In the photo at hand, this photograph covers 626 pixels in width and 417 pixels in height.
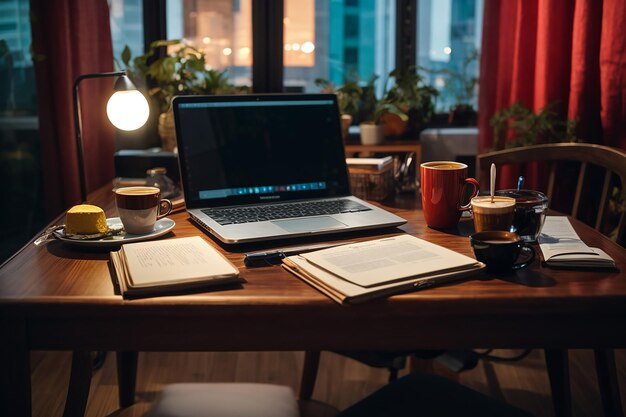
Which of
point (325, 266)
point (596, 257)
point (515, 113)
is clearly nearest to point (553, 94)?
point (515, 113)

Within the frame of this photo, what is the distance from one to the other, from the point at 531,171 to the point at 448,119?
2.09 feet

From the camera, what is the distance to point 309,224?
1364 millimetres

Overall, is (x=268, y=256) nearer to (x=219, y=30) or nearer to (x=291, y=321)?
(x=291, y=321)

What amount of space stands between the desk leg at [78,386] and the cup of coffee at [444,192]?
2.29 ft

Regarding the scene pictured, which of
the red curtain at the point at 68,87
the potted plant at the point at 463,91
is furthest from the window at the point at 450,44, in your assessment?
the red curtain at the point at 68,87

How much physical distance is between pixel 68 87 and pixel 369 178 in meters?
1.40

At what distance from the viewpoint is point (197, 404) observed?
1.35 meters

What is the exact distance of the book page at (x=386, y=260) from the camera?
1037mm

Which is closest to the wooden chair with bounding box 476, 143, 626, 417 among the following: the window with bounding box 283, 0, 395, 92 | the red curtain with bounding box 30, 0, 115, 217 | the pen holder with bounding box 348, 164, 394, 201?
the pen holder with bounding box 348, 164, 394, 201

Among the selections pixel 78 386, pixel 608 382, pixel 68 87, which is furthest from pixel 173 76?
pixel 608 382

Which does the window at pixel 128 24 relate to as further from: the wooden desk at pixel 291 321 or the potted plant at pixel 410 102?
the wooden desk at pixel 291 321

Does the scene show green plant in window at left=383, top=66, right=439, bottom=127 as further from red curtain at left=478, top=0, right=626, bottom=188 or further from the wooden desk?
the wooden desk

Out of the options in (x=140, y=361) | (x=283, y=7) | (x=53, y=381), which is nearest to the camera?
(x=53, y=381)

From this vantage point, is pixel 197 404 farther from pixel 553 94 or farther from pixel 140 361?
pixel 553 94
